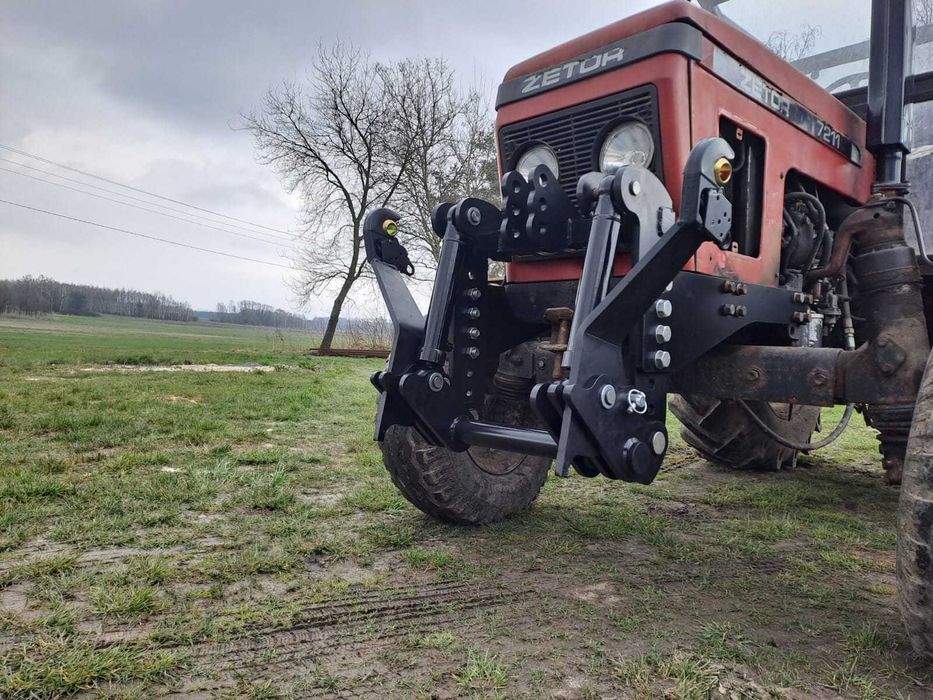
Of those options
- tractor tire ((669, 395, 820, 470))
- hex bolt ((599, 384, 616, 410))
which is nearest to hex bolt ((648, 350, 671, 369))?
hex bolt ((599, 384, 616, 410))

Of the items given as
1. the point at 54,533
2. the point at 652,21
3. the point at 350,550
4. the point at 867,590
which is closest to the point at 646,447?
the point at 867,590

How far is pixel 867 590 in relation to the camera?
2.41 metres

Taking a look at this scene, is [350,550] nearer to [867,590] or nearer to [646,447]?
[646,447]

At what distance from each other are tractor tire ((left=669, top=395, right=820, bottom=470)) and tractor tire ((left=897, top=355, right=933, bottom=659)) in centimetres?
219

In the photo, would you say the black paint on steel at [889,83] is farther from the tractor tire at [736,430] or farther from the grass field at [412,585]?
the grass field at [412,585]

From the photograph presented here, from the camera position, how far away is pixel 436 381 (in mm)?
2600

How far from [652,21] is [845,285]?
1549 millimetres

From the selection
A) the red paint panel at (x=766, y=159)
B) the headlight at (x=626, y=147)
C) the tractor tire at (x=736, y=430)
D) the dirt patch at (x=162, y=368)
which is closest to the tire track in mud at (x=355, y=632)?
the red paint panel at (x=766, y=159)

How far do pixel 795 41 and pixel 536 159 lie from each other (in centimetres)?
189

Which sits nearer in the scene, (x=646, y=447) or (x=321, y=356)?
(x=646, y=447)

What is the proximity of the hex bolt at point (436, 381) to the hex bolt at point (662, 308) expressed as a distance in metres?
0.85

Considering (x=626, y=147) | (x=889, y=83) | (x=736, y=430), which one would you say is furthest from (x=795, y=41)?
(x=736, y=430)

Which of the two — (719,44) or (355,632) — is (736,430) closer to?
(719,44)

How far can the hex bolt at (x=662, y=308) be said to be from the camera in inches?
88.8
